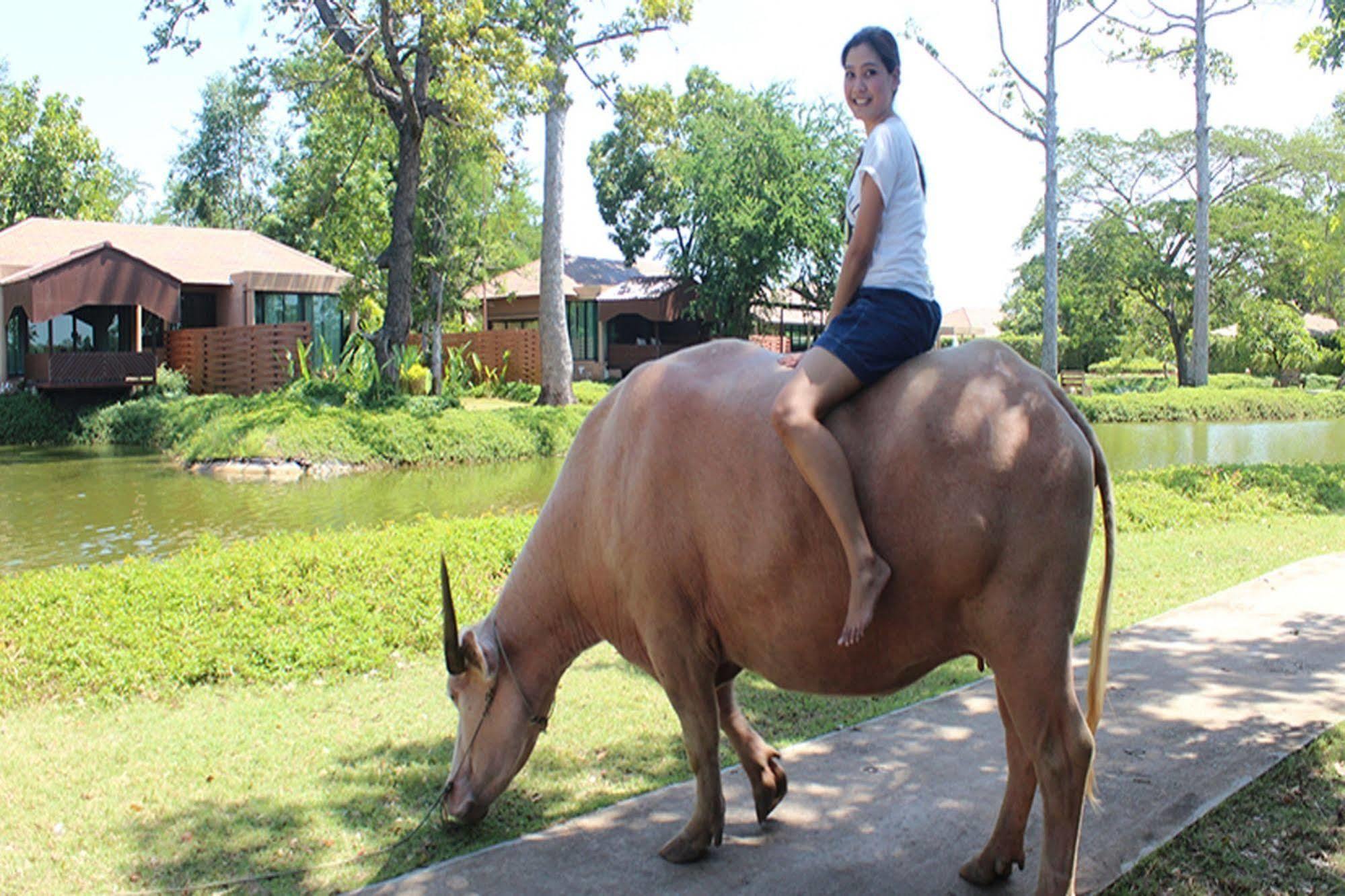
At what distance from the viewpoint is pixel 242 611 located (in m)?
7.16

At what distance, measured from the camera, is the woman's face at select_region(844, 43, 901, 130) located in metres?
3.63

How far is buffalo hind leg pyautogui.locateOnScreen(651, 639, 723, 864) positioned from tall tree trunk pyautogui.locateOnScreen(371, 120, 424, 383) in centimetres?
2264

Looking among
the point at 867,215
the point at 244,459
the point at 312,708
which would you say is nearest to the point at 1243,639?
the point at 867,215

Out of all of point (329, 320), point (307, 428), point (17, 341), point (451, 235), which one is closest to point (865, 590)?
point (307, 428)

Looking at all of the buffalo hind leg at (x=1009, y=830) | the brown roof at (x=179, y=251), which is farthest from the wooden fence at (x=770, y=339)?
the buffalo hind leg at (x=1009, y=830)

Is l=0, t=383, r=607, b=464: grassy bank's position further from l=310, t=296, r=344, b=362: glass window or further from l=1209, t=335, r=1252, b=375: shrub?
l=1209, t=335, r=1252, b=375: shrub

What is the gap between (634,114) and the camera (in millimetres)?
24656

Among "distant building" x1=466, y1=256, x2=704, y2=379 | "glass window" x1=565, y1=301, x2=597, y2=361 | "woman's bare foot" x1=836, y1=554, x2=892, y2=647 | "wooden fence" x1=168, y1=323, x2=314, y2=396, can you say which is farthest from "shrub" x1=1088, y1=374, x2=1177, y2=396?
"woman's bare foot" x1=836, y1=554, x2=892, y2=647

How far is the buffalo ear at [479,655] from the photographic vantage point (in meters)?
4.29

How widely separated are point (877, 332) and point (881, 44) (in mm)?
996

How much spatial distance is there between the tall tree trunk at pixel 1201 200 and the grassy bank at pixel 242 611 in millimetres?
27071

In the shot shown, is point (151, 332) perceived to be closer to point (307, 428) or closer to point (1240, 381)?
point (307, 428)

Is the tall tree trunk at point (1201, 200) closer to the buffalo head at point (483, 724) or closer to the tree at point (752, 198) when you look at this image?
the tree at point (752, 198)

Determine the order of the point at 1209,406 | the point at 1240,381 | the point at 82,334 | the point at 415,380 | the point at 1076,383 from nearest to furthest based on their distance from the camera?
the point at 415,380, the point at 82,334, the point at 1209,406, the point at 1076,383, the point at 1240,381
